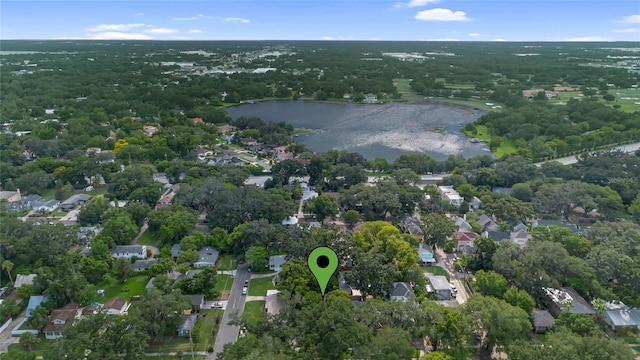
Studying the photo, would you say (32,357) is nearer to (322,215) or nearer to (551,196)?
(322,215)

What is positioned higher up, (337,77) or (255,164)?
(337,77)

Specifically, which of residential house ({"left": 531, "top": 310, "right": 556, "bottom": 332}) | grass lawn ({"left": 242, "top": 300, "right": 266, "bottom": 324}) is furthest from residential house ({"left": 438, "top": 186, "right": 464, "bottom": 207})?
grass lawn ({"left": 242, "top": 300, "right": 266, "bottom": 324})

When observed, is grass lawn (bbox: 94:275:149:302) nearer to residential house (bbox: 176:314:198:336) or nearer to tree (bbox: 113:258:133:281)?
tree (bbox: 113:258:133:281)

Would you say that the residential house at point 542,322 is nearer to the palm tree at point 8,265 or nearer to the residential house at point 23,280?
the residential house at point 23,280

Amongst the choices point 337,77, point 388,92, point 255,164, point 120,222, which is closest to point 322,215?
point 120,222

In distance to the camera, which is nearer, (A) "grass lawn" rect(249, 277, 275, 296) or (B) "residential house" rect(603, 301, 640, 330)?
(B) "residential house" rect(603, 301, 640, 330)

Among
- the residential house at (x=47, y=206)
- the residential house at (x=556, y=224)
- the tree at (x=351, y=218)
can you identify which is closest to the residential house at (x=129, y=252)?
the residential house at (x=47, y=206)

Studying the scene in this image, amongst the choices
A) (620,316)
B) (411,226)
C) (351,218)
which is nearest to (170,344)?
(351,218)
